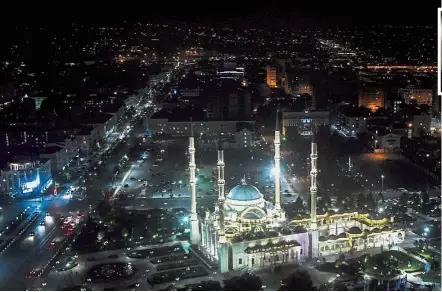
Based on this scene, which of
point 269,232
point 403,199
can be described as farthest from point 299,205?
point 269,232

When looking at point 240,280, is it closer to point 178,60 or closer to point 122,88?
point 122,88

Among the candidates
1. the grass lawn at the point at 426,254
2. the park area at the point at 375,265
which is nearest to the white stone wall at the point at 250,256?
the park area at the point at 375,265

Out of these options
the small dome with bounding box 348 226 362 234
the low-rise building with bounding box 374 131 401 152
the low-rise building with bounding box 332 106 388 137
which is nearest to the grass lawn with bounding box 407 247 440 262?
the small dome with bounding box 348 226 362 234

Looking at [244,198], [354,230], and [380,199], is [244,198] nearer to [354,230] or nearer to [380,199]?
[354,230]

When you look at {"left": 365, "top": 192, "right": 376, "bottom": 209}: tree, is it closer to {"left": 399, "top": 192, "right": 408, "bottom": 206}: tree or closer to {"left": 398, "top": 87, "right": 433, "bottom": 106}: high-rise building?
{"left": 399, "top": 192, "right": 408, "bottom": 206}: tree

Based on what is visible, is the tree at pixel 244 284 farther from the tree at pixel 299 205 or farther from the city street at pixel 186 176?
the city street at pixel 186 176

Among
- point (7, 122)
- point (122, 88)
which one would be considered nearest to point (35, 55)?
point (122, 88)
